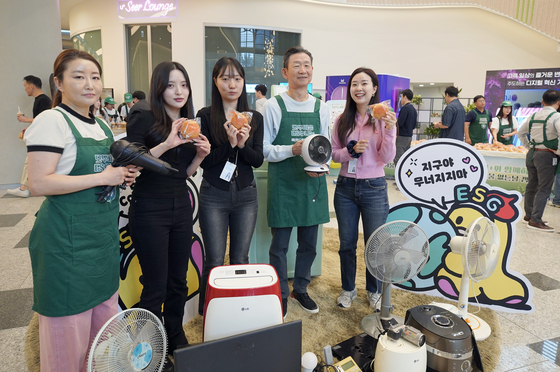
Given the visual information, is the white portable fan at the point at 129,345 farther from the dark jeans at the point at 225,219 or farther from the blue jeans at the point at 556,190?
the blue jeans at the point at 556,190

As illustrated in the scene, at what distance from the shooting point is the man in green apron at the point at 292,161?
2.27 meters

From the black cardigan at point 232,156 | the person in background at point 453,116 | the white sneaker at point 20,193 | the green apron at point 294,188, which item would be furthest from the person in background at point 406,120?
the white sneaker at point 20,193

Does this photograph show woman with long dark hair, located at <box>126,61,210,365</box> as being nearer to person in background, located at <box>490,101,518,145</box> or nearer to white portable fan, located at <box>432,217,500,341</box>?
white portable fan, located at <box>432,217,500,341</box>

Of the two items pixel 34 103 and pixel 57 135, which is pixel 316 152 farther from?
pixel 34 103

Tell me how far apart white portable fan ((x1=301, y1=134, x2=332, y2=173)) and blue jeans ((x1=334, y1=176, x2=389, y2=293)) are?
338 millimetres

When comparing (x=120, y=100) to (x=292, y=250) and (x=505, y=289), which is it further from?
(x=505, y=289)

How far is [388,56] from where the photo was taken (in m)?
11.0

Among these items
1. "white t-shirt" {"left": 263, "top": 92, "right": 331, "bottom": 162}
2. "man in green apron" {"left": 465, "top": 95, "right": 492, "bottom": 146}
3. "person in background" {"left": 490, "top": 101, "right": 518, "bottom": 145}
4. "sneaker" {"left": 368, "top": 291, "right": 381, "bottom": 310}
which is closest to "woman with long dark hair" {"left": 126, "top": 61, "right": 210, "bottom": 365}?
"white t-shirt" {"left": 263, "top": 92, "right": 331, "bottom": 162}

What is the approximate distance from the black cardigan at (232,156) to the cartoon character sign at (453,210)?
3.91 feet

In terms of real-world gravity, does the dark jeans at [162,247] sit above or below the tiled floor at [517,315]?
above

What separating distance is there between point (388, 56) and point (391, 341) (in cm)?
1092

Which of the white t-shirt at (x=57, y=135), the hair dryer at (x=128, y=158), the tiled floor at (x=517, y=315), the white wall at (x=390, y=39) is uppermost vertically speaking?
the white wall at (x=390, y=39)

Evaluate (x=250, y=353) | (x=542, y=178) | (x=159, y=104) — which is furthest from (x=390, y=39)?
(x=250, y=353)

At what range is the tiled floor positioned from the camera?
2.03 m
